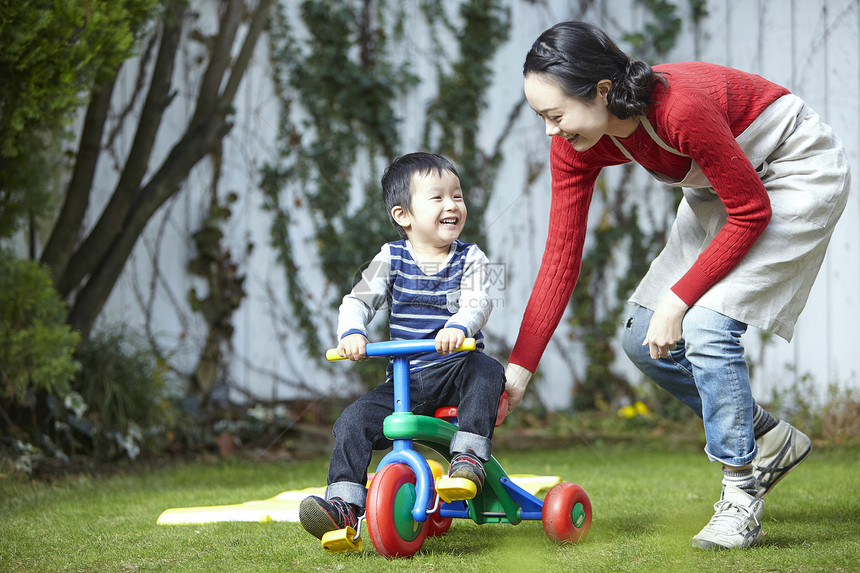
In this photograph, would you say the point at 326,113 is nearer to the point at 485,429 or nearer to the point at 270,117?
the point at 270,117

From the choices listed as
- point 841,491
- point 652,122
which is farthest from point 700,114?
point 841,491

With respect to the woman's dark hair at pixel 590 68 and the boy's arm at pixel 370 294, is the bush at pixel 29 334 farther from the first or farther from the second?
the woman's dark hair at pixel 590 68

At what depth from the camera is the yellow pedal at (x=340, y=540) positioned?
1.67m

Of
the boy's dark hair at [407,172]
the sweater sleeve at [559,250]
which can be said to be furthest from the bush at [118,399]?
the sweater sleeve at [559,250]

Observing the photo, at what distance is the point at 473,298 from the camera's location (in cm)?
190

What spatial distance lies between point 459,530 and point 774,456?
79 cm

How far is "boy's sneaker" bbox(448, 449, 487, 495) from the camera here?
1688 mm

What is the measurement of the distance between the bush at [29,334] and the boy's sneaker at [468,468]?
1787mm

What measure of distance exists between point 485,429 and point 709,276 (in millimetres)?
582

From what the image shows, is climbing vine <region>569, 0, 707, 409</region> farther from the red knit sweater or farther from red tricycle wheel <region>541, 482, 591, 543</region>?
red tricycle wheel <region>541, 482, 591, 543</region>

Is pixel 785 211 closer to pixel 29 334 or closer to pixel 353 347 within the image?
pixel 353 347

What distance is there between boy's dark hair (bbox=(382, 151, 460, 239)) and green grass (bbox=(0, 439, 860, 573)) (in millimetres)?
807

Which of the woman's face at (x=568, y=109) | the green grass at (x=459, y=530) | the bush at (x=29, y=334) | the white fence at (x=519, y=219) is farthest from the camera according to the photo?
the white fence at (x=519, y=219)

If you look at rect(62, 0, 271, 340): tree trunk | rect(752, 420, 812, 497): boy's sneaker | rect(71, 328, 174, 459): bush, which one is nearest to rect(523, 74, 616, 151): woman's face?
rect(752, 420, 812, 497): boy's sneaker
